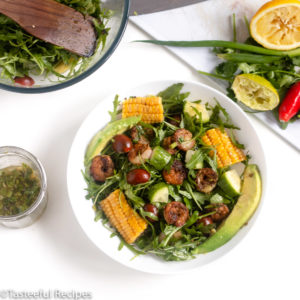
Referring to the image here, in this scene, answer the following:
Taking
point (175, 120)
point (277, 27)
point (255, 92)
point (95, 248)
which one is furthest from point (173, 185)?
point (277, 27)

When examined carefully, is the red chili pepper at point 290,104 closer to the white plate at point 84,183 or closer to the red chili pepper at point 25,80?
the white plate at point 84,183

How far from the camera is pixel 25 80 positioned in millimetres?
1735

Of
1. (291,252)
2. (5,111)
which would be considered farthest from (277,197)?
(5,111)

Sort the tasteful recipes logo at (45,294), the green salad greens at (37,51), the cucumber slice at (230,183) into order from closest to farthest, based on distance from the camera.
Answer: the green salad greens at (37,51) < the cucumber slice at (230,183) < the tasteful recipes logo at (45,294)

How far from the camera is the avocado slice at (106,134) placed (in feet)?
5.82

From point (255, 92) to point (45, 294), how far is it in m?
1.34

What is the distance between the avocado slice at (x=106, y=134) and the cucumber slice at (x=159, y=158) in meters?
0.16

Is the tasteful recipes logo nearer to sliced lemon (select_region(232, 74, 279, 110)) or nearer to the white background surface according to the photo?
the white background surface

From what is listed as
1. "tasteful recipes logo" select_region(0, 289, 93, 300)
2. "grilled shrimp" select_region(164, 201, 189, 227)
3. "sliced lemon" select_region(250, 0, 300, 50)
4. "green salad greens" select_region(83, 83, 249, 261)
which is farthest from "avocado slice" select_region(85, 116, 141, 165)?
"sliced lemon" select_region(250, 0, 300, 50)

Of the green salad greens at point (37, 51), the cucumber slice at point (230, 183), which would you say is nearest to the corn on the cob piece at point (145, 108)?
the green salad greens at point (37, 51)

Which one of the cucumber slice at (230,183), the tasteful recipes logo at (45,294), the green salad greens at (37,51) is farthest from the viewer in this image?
the tasteful recipes logo at (45,294)

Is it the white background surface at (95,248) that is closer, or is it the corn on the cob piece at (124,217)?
the corn on the cob piece at (124,217)

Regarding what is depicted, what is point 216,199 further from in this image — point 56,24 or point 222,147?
point 56,24

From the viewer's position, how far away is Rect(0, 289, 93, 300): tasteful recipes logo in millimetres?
1858
